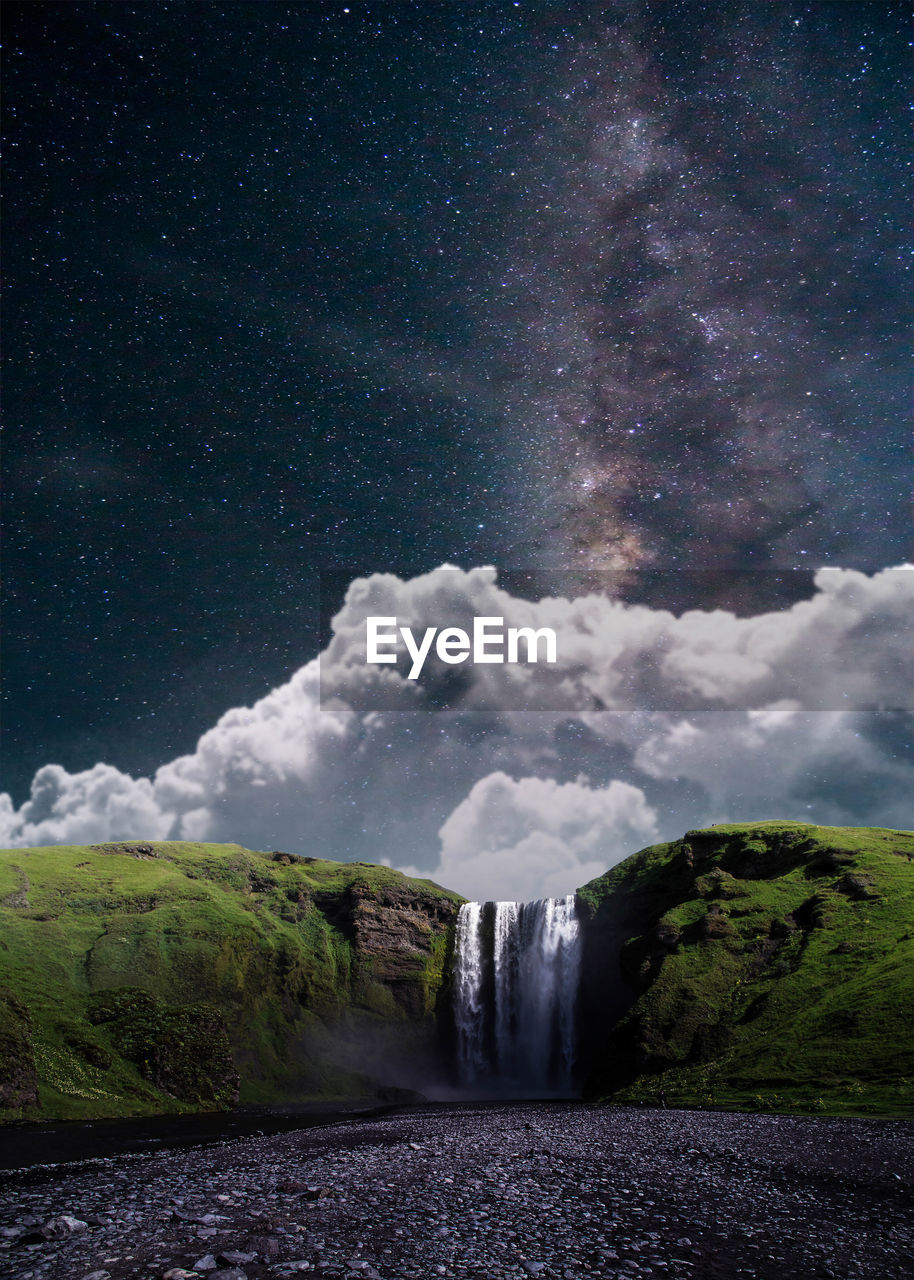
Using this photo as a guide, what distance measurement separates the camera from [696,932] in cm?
6781

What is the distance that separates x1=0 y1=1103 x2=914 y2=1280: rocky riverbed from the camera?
9875 millimetres

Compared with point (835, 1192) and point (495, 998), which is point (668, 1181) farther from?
point (495, 998)

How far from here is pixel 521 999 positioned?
8450 centimetres

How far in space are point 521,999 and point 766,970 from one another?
120ft

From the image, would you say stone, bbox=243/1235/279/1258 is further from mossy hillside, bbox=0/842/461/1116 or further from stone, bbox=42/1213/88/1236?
mossy hillside, bbox=0/842/461/1116

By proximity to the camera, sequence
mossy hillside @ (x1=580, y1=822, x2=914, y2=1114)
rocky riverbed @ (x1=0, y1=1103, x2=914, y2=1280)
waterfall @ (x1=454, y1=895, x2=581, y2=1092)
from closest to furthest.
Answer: rocky riverbed @ (x1=0, y1=1103, x2=914, y2=1280) < mossy hillside @ (x1=580, y1=822, x2=914, y2=1114) < waterfall @ (x1=454, y1=895, x2=581, y2=1092)

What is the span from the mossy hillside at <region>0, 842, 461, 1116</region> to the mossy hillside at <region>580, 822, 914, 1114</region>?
3387 cm

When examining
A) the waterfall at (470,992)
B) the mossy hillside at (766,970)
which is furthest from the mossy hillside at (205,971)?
the mossy hillside at (766,970)

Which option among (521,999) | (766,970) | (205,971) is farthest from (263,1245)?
(521,999)

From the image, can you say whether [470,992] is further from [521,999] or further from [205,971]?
[205,971]

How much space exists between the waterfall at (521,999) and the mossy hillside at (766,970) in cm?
491

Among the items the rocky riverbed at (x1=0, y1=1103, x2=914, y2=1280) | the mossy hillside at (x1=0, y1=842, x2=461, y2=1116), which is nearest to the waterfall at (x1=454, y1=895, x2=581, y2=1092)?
the mossy hillside at (x1=0, y1=842, x2=461, y2=1116)

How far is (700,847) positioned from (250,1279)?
88043mm

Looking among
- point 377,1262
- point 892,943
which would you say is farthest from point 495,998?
point 377,1262
